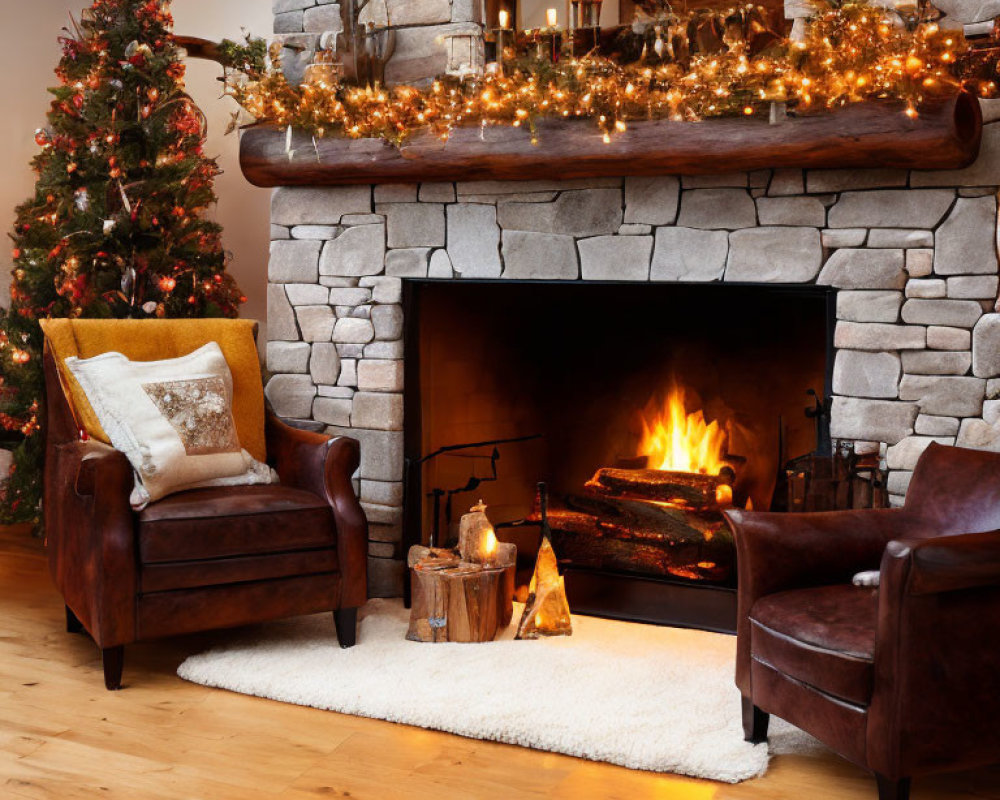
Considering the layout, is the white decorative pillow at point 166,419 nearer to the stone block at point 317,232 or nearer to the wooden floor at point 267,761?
the wooden floor at point 267,761

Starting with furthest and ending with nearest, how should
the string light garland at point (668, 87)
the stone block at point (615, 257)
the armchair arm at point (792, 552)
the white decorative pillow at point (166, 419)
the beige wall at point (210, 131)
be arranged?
the beige wall at point (210, 131) → the stone block at point (615, 257) → the white decorative pillow at point (166, 419) → the string light garland at point (668, 87) → the armchair arm at point (792, 552)

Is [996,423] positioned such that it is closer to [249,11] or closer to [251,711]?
[251,711]

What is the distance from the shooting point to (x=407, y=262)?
3.88 metres

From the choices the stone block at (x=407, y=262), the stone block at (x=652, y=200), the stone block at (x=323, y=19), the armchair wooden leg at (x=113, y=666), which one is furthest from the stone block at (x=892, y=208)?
the armchair wooden leg at (x=113, y=666)

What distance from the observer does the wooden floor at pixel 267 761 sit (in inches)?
98.5

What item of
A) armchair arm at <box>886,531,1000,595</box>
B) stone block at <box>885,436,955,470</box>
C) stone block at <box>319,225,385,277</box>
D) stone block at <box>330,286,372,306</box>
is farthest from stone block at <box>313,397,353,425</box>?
armchair arm at <box>886,531,1000,595</box>

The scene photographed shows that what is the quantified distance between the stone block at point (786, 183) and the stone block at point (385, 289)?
127 cm

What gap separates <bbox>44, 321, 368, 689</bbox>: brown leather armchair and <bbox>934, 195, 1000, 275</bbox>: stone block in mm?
1786

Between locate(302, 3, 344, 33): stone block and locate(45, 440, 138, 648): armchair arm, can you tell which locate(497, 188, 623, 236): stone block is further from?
locate(45, 440, 138, 648): armchair arm

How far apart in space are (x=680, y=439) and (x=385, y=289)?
1.14 metres

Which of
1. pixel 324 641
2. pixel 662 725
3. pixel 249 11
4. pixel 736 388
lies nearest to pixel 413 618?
pixel 324 641

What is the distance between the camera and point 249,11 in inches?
194

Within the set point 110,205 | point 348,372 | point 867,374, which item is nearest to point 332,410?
point 348,372

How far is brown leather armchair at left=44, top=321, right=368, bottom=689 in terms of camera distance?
3.10m
